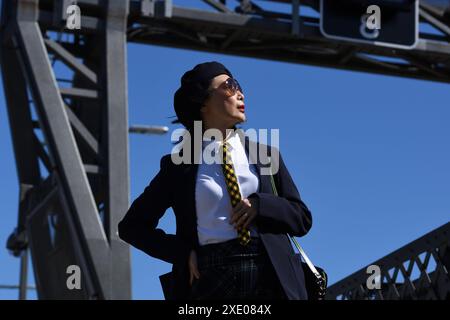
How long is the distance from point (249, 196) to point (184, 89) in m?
0.59

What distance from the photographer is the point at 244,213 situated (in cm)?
391

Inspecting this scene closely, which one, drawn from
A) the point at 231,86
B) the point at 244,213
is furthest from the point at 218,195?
the point at 231,86

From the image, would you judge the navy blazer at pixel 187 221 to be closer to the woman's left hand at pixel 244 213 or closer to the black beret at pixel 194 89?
the woman's left hand at pixel 244 213

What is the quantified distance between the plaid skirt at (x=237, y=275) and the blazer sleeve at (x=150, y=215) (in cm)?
25

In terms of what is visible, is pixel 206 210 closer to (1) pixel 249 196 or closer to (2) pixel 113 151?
(1) pixel 249 196

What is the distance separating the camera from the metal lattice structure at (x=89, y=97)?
46.0 feet

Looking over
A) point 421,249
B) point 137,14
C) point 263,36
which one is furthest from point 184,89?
point 263,36

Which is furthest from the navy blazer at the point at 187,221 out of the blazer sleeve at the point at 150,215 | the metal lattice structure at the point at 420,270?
the metal lattice structure at the point at 420,270

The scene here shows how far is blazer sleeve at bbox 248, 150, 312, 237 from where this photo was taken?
12.8ft

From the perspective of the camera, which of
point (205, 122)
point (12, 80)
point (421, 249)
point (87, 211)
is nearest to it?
point (205, 122)

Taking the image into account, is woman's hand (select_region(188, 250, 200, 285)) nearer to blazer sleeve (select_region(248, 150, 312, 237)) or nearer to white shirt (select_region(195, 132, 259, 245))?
white shirt (select_region(195, 132, 259, 245))

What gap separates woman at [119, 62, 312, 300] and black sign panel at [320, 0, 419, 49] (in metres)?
12.3

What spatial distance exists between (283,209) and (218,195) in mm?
266

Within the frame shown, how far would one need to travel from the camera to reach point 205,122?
428cm
